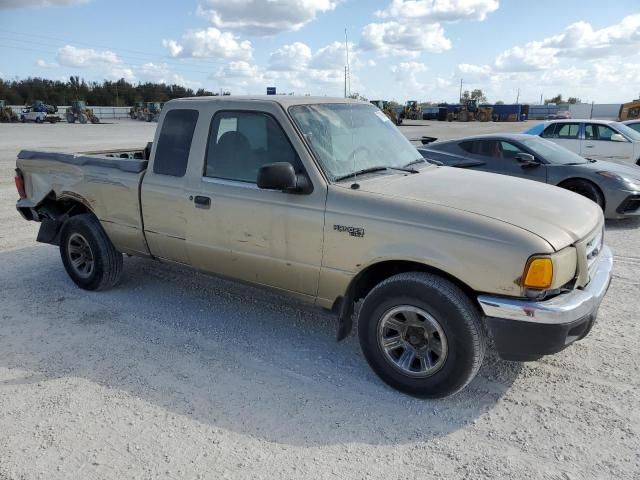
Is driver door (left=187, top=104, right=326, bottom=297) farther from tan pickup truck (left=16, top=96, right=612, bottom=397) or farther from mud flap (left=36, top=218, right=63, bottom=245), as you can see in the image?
mud flap (left=36, top=218, right=63, bottom=245)

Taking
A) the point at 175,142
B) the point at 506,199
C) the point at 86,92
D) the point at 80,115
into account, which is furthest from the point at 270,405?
the point at 86,92

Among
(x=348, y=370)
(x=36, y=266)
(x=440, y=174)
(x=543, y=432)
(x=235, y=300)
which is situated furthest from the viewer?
(x=36, y=266)

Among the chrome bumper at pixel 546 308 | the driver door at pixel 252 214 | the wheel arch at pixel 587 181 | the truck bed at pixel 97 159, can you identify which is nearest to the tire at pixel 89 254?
the truck bed at pixel 97 159

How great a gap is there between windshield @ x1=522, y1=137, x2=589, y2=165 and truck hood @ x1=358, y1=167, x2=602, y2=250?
4821 millimetres

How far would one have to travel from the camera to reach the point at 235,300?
5.01 m

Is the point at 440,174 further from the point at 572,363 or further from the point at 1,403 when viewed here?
the point at 1,403

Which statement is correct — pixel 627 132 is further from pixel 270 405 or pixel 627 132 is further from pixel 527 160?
pixel 270 405

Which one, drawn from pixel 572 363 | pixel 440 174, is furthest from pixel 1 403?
pixel 572 363

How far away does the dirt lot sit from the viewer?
109 inches

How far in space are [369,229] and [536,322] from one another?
44.7 inches

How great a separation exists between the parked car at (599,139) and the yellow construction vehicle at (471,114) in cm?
5659

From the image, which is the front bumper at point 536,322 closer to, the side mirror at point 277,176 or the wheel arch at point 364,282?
the wheel arch at point 364,282

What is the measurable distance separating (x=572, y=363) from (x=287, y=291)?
2.16 metres

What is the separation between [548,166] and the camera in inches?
322
